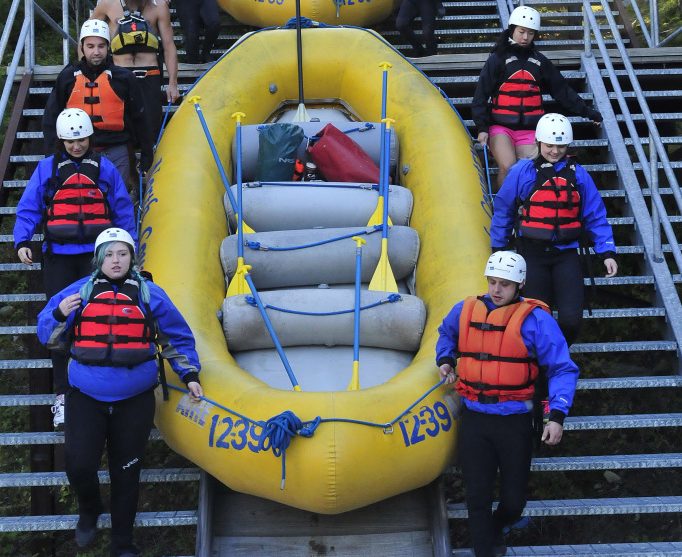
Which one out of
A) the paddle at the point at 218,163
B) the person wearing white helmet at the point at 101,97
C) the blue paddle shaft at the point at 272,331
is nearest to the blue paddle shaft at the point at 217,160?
the paddle at the point at 218,163

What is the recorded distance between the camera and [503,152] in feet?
21.4

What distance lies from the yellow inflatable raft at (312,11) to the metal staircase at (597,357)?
0.34m

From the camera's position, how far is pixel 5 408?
27.8 ft

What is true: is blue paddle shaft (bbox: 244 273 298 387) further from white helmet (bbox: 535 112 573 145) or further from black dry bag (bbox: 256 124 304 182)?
white helmet (bbox: 535 112 573 145)

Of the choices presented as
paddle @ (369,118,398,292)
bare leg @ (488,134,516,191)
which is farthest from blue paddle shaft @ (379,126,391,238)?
bare leg @ (488,134,516,191)

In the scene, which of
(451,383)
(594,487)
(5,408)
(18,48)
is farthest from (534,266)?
(5,408)

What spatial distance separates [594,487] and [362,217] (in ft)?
8.61

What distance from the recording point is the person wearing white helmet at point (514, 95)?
6555 millimetres

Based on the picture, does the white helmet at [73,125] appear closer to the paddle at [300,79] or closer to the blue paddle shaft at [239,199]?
the blue paddle shaft at [239,199]

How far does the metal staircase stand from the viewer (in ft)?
20.7

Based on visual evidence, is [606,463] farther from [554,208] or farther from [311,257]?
[311,257]

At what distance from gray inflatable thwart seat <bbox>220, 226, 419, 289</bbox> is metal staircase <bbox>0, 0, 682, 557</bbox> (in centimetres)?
105

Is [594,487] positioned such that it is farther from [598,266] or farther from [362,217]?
[362,217]

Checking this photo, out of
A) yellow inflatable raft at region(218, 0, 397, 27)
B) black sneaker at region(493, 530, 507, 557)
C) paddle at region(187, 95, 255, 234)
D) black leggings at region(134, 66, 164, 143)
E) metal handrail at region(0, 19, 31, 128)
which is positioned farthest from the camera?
yellow inflatable raft at region(218, 0, 397, 27)
